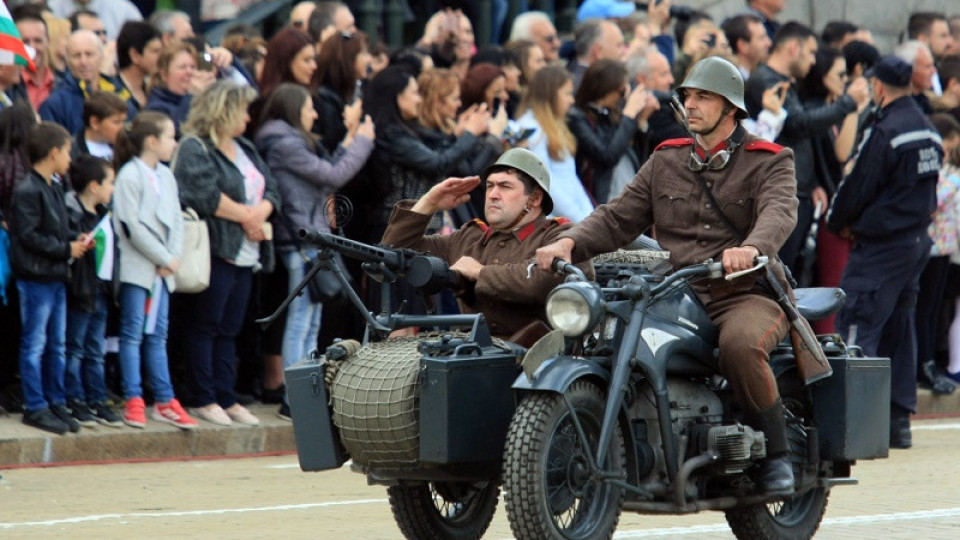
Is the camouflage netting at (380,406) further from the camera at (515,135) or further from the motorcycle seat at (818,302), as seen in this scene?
the camera at (515,135)

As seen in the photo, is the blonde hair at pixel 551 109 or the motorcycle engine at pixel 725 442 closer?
the motorcycle engine at pixel 725 442

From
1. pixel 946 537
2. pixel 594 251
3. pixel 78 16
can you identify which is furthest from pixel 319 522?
pixel 78 16

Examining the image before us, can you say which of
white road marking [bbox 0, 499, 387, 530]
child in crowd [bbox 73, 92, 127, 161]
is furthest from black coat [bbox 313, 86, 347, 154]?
white road marking [bbox 0, 499, 387, 530]

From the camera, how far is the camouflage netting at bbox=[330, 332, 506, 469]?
7832mm

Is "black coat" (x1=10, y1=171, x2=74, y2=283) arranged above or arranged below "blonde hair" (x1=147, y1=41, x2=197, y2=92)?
below

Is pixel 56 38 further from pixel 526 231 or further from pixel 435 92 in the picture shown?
pixel 526 231

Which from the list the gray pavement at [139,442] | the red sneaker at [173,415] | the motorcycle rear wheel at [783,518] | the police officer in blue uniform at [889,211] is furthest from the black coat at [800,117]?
the motorcycle rear wheel at [783,518]

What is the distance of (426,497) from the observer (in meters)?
8.53

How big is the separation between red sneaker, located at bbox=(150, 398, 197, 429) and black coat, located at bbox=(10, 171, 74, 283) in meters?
1.26

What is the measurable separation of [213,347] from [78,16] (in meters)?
2.74

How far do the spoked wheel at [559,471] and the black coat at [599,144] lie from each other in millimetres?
6934

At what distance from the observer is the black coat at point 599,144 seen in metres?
14.7

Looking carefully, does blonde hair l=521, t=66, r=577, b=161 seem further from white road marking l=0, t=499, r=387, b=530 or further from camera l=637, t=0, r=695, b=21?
camera l=637, t=0, r=695, b=21

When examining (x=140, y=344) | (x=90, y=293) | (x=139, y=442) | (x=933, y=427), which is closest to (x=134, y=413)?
(x=139, y=442)
